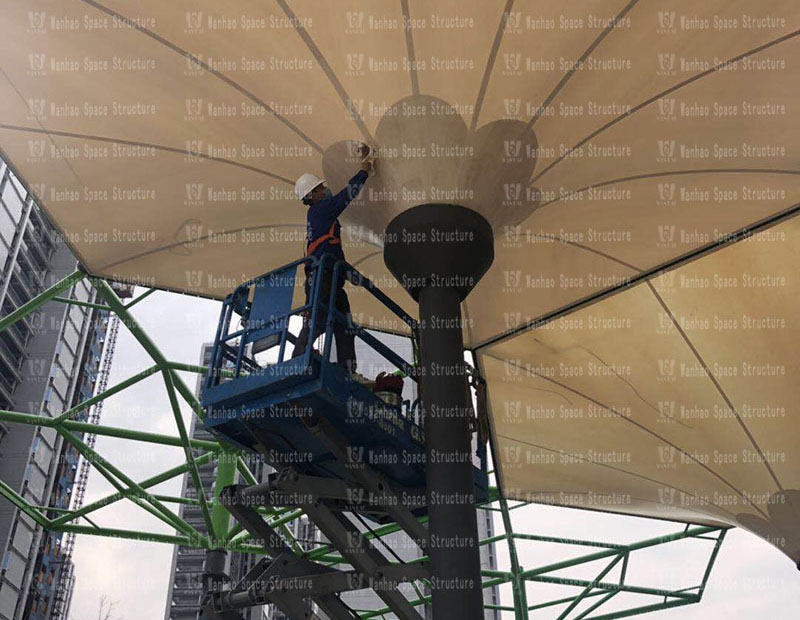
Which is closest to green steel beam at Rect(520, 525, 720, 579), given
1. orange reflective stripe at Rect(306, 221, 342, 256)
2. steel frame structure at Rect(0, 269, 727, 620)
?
steel frame structure at Rect(0, 269, 727, 620)

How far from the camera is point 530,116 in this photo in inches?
420

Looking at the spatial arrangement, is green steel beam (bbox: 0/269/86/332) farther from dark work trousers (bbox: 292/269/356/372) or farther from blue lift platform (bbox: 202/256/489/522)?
dark work trousers (bbox: 292/269/356/372)

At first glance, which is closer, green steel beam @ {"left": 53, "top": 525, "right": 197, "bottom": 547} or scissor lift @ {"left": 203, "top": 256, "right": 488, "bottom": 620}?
scissor lift @ {"left": 203, "top": 256, "right": 488, "bottom": 620}

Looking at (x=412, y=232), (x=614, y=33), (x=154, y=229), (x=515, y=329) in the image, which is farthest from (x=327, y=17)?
(x=515, y=329)

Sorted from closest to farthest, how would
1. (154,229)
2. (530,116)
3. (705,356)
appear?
(530,116)
(154,229)
(705,356)

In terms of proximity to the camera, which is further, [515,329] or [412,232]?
[515,329]

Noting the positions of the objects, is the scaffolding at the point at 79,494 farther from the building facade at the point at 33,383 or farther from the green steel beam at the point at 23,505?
the green steel beam at the point at 23,505

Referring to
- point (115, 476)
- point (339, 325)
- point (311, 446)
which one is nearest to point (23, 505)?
point (115, 476)

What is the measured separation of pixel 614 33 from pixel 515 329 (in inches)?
295

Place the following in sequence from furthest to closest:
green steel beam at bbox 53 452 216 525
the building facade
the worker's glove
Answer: the building facade → green steel beam at bbox 53 452 216 525 → the worker's glove

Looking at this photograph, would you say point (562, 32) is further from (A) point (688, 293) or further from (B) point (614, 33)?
(A) point (688, 293)

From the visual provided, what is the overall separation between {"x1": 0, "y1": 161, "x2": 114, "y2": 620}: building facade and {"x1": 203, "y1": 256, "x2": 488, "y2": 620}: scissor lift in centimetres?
Result: 4574

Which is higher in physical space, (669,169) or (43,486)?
(43,486)

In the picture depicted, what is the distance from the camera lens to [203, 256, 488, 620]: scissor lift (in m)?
8.42
